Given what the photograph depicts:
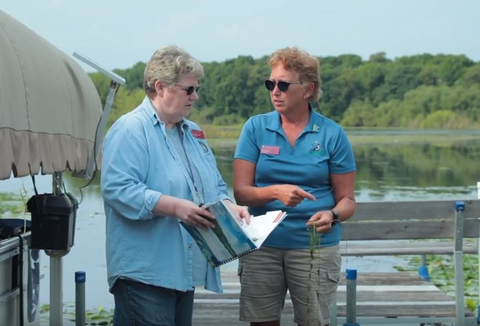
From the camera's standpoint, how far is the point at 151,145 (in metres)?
3.78

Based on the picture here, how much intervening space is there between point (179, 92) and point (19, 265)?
2062 millimetres

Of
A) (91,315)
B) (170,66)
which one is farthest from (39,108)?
(91,315)

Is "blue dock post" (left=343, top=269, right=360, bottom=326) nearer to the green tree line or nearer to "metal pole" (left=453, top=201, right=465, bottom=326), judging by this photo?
"metal pole" (left=453, top=201, right=465, bottom=326)

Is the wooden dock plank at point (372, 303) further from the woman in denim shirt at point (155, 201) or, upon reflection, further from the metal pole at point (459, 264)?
the woman in denim shirt at point (155, 201)

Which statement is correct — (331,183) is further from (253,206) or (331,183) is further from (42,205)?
(42,205)

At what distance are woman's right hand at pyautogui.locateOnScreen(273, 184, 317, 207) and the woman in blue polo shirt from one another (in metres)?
0.10

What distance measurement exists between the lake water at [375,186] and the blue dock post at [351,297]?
331 centimetres

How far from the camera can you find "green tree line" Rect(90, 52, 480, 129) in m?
19.3

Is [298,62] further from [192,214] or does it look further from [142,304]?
[142,304]

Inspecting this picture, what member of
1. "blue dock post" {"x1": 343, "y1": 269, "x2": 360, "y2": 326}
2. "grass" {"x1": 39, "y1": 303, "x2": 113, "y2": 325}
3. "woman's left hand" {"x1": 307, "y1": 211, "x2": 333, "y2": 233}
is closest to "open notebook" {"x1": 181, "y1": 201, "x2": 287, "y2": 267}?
"woman's left hand" {"x1": 307, "y1": 211, "x2": 333, "y2": 233}

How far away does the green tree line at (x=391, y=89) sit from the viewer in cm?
1931

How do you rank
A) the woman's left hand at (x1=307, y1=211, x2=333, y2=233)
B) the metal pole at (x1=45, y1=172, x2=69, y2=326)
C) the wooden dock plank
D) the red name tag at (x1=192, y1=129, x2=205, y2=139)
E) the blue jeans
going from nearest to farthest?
1. the blue jeans
2. the red name tag at (x1=192, y1=129, x2=205, y2=139)
3. the woman's left hand at (x1=307, y1=211, x2=333, y2=233)
4. the wooden dock plank
5. the metal pole at (x1=45, y1=172, x2=69, y2=326)

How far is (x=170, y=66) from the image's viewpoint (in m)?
3.78

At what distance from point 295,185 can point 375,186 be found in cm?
1706
